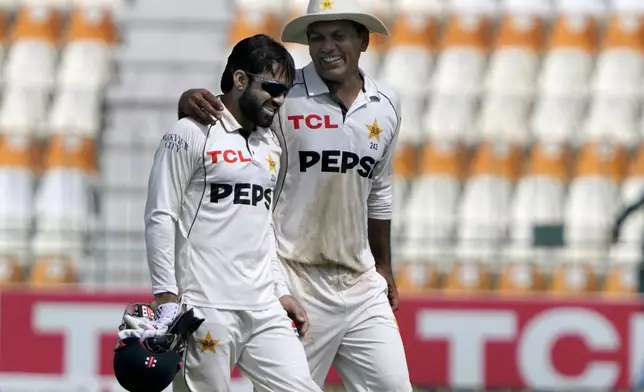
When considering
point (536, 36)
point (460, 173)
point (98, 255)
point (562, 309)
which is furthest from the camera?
point (536, 36)

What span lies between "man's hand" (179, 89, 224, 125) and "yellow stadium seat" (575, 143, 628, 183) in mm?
10307

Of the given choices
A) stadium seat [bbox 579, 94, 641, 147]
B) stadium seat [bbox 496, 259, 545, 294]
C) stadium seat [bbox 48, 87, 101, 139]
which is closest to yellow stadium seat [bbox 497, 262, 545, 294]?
stadium seat [bbox 496, 259, 545, 294]

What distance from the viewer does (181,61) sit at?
45.0 feet

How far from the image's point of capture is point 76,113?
50.7 feet

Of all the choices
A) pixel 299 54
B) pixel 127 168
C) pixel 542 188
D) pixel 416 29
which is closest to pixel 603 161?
pixel 542 188

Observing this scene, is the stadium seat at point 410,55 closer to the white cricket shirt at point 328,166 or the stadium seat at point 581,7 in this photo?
the stadium seat at point 581,7

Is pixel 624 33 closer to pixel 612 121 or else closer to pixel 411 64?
pixel 612 121

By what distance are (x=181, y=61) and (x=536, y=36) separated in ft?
15.5

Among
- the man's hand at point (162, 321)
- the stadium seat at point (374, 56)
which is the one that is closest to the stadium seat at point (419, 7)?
the stadium seat at point (374, 56)

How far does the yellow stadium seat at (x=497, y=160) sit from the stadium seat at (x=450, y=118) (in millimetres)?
291

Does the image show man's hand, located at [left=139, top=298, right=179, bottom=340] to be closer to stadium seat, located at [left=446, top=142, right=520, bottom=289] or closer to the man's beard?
the man's beard

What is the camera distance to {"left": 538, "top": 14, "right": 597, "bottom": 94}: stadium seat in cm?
1588

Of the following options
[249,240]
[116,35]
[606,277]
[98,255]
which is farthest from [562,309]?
[116,35]

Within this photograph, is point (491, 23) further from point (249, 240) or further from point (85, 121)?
point (249, 240)
